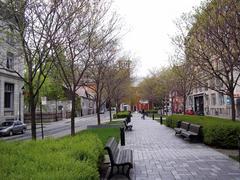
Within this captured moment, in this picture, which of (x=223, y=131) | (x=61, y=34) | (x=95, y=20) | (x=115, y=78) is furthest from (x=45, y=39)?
(x=115, y=78)

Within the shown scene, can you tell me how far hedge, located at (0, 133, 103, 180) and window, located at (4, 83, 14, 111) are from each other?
40403mm

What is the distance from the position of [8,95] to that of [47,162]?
44.4m

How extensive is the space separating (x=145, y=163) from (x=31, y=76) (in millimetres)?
6296

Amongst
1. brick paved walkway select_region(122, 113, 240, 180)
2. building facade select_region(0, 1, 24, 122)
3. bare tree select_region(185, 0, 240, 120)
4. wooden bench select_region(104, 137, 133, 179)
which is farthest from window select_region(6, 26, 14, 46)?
building facade select_region(0, 1, 24, 122)

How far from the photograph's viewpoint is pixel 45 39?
1639 centimetres

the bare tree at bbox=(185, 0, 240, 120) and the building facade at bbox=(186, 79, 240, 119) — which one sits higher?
the bare tree at bbox=(185, 0, 240, 120)

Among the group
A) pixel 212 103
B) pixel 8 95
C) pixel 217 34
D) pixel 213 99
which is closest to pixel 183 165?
pixel 217 34

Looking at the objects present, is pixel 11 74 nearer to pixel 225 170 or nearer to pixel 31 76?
pixel 31 76

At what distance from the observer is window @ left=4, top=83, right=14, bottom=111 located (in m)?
47.7

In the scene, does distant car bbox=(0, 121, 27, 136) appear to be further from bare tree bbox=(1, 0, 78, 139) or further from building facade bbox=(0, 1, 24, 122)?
bare tree bbox=(1, 0, 78, 139)

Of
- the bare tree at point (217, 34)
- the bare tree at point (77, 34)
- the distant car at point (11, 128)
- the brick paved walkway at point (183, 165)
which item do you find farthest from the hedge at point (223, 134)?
the distant car at point (11, 128)

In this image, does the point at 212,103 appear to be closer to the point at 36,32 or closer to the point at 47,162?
the point at 36,32

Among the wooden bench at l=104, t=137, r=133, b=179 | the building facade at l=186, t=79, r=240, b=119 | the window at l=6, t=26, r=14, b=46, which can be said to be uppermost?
the window at l=6, t=26, r=14, b=46

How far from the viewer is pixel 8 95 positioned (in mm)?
48781
